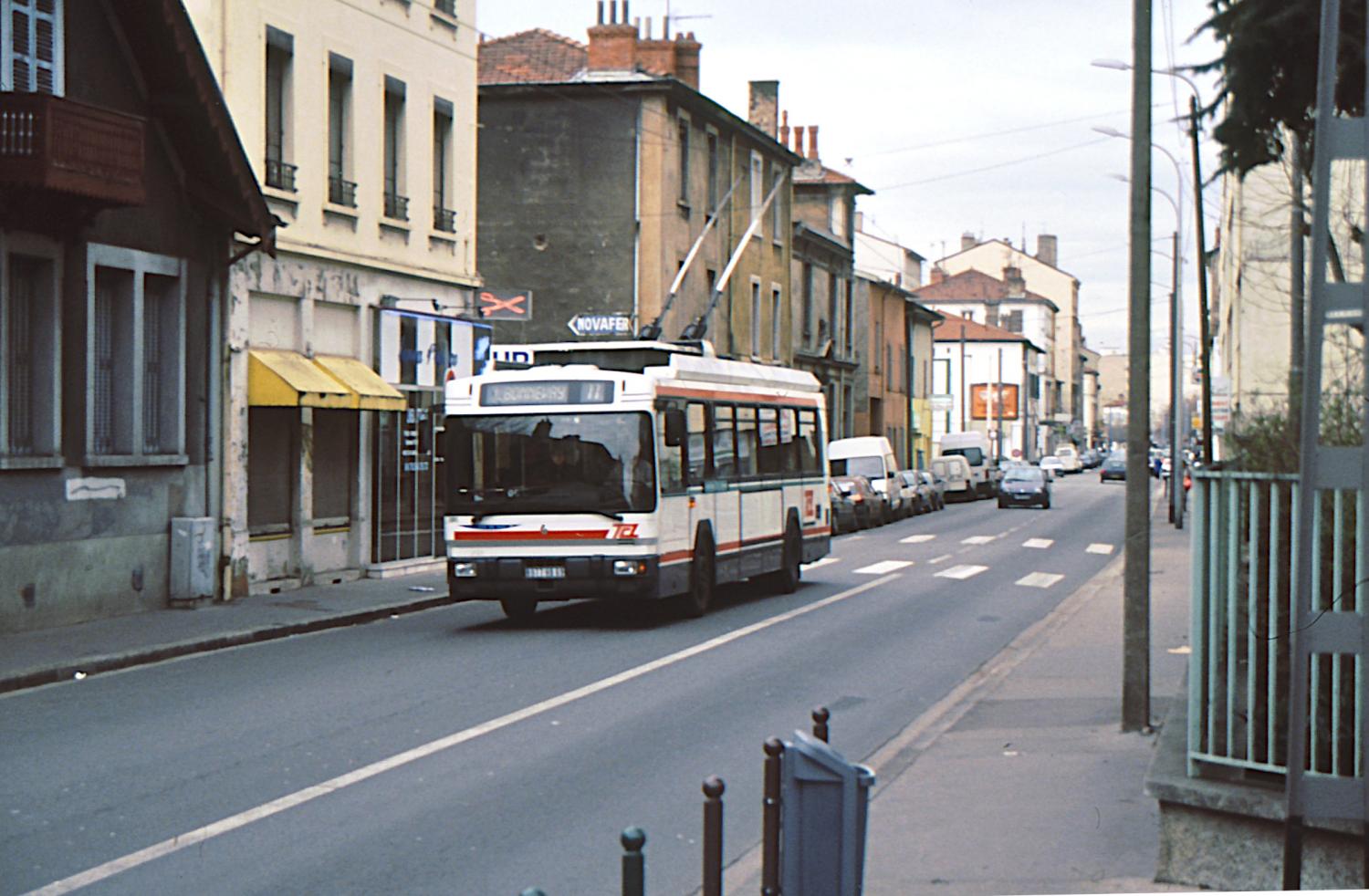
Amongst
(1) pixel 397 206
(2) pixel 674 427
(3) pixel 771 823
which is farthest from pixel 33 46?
(3) pixel 771 823

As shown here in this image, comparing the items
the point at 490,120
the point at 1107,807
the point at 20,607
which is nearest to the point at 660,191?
the point at 490,120

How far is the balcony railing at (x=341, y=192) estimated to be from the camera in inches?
954

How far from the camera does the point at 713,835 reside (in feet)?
18.9

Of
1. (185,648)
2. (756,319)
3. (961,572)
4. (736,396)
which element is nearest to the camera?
(185,648)

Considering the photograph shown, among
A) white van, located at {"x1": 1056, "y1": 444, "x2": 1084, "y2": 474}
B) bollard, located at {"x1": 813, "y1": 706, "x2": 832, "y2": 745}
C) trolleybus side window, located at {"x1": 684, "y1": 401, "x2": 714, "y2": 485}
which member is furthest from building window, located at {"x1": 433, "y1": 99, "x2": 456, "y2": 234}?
white van, located at {"x1": 1056, "y1": 444, "x2": 1084, "y2": 474}

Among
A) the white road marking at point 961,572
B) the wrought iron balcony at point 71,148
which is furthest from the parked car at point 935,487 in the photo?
the wrought iron balcony at point 71,148

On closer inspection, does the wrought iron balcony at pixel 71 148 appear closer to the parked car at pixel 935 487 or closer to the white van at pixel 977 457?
the parked car at pixel 935 487

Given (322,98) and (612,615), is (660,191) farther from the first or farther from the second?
(612,615)

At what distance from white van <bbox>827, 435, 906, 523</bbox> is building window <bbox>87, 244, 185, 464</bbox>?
2766 centimetres

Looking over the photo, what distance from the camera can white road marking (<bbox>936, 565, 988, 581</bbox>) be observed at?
26516 millimetres

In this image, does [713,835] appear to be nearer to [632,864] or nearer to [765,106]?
[632,864]

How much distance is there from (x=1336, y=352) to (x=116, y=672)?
1071cm

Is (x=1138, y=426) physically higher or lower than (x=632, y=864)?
higher

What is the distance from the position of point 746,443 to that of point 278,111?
299 inches
